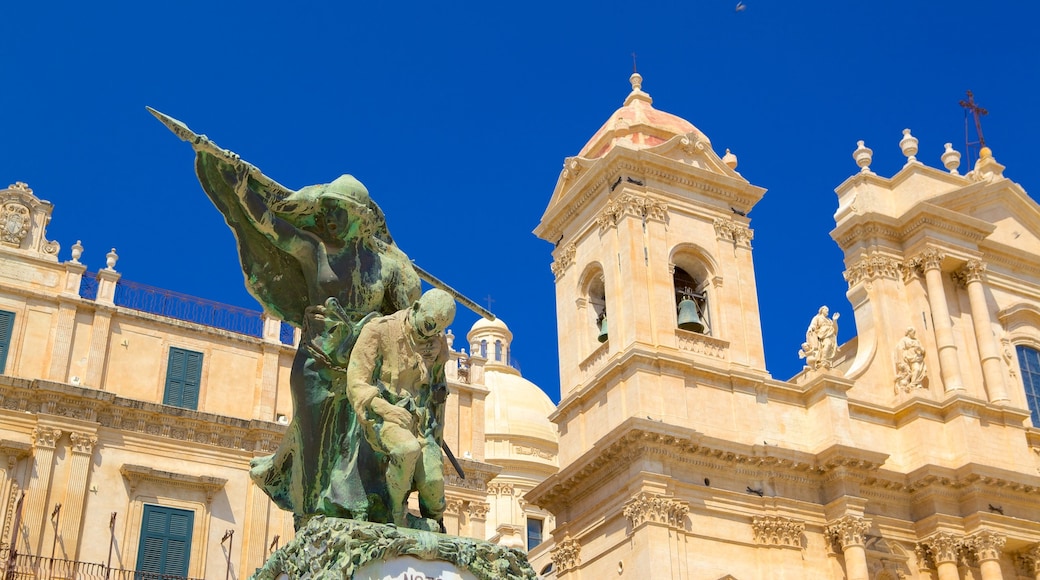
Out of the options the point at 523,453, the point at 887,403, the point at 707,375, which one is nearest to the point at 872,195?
the point at 887,403

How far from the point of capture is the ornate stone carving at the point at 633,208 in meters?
26.1

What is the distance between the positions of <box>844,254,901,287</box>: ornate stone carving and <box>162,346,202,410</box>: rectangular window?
48.1 ft

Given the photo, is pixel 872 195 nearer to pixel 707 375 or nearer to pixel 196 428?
pixel 707 375

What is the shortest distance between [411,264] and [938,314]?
897 inches

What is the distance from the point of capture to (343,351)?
6.23 m

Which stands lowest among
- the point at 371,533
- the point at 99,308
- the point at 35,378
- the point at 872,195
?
the point at 371,533

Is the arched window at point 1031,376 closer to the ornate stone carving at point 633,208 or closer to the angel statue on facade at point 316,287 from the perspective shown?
the ornate stone carving at point 633,208

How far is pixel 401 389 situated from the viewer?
6039 mm

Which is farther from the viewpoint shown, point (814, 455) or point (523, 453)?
point (523, 453)

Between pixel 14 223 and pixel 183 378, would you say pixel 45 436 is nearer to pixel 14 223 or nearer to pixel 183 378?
pixel 183 378

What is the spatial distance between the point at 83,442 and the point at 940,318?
18.1 m

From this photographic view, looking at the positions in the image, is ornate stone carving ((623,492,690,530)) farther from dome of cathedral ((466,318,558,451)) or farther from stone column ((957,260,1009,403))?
dome of cathedral ((466,318,558,451))

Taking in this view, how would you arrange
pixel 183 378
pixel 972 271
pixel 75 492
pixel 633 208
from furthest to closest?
1. pixel 972 271
2. pixel 633 208
3. pixel 183 378
4. pixel 75 492

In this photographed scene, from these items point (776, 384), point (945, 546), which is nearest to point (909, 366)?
point (776, 384)
